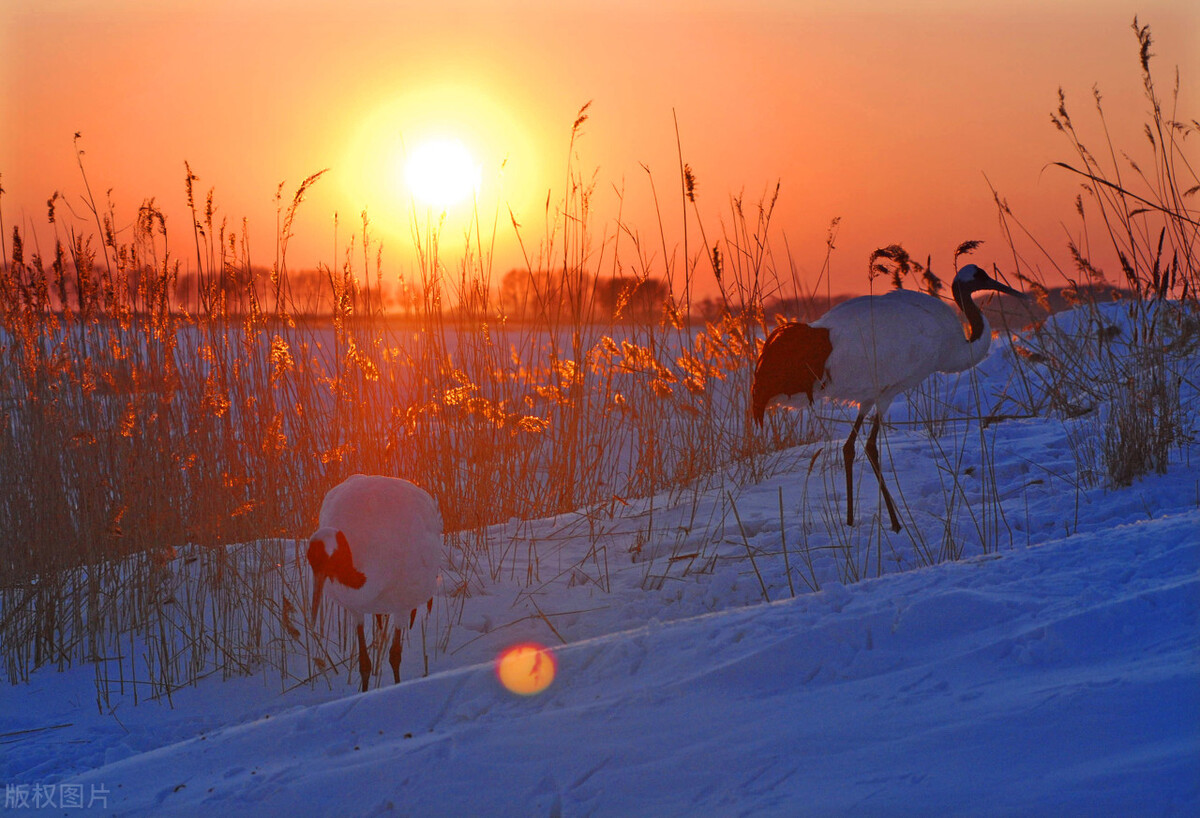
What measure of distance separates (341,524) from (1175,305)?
4.66 meters

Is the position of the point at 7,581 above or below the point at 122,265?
below

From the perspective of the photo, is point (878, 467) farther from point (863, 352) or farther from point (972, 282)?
point (972, 282)

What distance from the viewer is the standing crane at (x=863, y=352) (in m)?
4.53

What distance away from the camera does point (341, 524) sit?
289 centimetres

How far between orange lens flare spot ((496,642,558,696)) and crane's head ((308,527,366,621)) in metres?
0.88

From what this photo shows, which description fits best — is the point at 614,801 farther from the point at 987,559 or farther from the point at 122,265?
the point at 122,265

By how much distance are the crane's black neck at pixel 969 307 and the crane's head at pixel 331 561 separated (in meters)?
3.52

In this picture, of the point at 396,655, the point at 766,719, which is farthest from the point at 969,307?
the point at 766,719

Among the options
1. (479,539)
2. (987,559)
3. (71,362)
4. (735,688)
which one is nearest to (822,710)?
(735,688)

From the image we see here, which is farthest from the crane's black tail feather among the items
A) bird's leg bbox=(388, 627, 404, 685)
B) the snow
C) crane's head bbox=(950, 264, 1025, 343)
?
bird's leg bbox=(388, 627, 404, 685)

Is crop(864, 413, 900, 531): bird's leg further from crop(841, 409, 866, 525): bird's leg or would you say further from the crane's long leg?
the crane's long leg

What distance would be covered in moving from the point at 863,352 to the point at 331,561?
9.39 ft

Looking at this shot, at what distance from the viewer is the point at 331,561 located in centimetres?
274

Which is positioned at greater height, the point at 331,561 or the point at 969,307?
the point at 969,307
